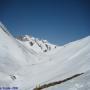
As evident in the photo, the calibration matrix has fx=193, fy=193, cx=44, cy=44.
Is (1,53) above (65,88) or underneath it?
Answer: above

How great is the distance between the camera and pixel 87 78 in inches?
484

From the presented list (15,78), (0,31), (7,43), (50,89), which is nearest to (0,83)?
(15,78)

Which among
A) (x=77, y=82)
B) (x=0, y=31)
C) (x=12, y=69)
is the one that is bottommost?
(x=77, y=82)

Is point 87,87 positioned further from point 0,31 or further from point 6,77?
point 0,31

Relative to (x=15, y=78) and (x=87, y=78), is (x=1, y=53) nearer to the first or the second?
(x=15, y=78)

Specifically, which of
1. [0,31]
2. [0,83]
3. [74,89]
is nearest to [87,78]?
[74,89]

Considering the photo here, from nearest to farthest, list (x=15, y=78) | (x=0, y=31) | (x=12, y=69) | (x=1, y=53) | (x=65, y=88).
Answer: (x=65, y=88)
(x=15, y=78)
(x=12, y=69)
(x=1, y=53)
(x=0, y=31)

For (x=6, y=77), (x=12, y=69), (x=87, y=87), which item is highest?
(x=12, y=69)

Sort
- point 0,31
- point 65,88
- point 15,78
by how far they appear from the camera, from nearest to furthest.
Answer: point 65,88
point 15,78
point 0,31

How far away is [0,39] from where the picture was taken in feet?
306

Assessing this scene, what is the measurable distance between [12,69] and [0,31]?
55970 mm

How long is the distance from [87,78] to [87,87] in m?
1.34

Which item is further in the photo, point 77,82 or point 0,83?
point 0,83

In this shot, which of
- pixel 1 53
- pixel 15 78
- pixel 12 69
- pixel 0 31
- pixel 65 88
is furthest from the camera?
pixel 0 31
